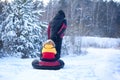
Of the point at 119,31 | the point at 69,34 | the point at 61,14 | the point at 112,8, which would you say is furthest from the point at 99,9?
the point at 61,14

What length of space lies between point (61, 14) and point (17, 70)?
2.87 meters

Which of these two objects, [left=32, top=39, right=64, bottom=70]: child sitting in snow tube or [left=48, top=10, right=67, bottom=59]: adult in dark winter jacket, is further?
[left=48, top=10, right=67, bottom=59]: adult in dark winter jacket

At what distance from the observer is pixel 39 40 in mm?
16141

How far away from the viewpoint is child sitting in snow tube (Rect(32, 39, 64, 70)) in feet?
33.3

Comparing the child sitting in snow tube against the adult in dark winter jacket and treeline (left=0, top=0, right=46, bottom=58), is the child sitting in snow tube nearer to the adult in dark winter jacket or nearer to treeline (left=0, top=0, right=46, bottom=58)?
the adult in dark winter jacket

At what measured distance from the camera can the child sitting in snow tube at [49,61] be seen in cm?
1016

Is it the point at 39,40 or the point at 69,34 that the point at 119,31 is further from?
the point at 39,40

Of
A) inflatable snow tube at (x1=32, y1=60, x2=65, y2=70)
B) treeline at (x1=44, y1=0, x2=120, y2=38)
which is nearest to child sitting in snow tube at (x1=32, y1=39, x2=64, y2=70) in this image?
inflatable snow tube at (x1=32, y1=60, x2=65, y2=70)

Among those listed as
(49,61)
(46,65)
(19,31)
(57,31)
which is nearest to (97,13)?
(19,31)

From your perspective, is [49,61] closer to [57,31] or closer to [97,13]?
[57,31]

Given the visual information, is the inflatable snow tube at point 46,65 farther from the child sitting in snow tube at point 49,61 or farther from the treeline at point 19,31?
the treeline at point 19,31

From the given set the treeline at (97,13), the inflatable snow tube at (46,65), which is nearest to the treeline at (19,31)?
the inflatable snow tube at (46,65)

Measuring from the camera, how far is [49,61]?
10.4 m

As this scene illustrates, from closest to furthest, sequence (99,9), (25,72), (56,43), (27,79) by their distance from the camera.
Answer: (27,79), (25,72), (56,43), (99,9)
